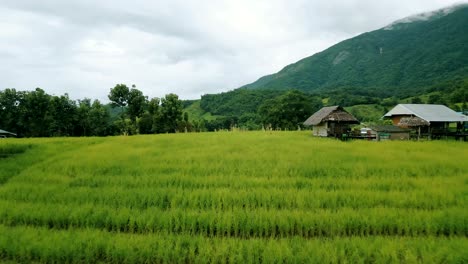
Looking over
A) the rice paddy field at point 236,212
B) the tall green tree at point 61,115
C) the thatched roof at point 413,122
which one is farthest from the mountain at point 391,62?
the rice paddy field at point 236,212

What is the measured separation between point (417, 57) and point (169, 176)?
136696 mm

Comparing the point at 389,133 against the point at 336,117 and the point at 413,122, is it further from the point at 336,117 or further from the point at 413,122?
the point at 336,117

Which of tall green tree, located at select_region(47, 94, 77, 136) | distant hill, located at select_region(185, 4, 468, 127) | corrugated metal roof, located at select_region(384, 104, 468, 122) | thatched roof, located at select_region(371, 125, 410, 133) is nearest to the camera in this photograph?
thatched roof, located at select_region(371, 125, 410, 133)

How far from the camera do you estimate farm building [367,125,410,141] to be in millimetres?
17469

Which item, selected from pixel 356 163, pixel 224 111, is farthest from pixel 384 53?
pixel 356 163

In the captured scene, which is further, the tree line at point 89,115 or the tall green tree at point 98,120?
the tall green tree at point 98,120

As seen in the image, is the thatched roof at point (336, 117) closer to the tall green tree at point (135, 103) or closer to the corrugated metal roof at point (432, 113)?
the corrugated metal roof at point (432, 113)

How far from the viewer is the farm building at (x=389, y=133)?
17.5 metres

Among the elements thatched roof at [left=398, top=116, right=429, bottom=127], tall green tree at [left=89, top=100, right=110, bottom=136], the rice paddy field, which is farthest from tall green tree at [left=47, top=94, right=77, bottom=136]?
thatched roof at [left=398, top=116, right=429, bottom=127]

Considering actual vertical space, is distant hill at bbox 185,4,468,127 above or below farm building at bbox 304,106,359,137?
above

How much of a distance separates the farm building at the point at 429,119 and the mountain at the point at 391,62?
2553 inches

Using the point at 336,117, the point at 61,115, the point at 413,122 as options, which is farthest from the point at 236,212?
the point at 61,115

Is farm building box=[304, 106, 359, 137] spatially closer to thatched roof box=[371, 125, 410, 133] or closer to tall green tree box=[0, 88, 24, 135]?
thatched roof box=[371, 125, 410, 133]

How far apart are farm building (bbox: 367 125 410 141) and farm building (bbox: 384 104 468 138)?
3.61ft
